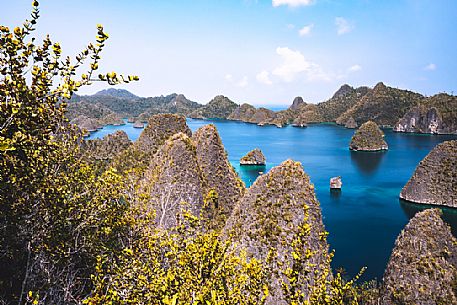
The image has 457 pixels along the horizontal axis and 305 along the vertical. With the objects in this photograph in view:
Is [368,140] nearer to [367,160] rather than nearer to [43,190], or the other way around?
[367,160]

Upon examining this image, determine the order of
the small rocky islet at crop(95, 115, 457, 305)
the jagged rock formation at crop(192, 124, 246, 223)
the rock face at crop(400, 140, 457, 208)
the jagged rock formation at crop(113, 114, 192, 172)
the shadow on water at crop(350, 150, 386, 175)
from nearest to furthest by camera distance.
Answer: the small rocky islet at crop(95, 115, 457, 305)
the jagged rock formation at crop(192, 124, 246, 223)
the jagged rock formation at crop(113, 114, 192, 172)
the rock face at crop(400, 140, 457, 208)
the shadow on water at crop(350, 150, 386, 175)

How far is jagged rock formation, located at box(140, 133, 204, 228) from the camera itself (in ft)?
69.6

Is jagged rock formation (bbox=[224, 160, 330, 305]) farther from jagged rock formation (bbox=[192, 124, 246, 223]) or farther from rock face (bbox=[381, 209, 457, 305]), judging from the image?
rock face (bbox=[381, 209, 457, 305])

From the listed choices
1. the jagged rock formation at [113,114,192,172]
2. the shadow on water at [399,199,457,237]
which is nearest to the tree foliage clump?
the jagged rock formation at [113,114,192,172]

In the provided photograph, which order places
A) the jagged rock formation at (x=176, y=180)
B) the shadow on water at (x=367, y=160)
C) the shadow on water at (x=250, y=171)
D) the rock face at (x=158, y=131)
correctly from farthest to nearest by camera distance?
the shadow on water at (x=367, y=160) < the shadow on water at (x=250, y=171) < the rock face at (x=158, y=131) < the jagged rock formation at (x=176, y=180)

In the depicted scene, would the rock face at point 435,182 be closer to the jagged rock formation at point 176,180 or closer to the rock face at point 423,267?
the rock face at point 423,267

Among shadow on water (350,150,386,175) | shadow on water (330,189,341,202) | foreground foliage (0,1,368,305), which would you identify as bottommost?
shadow on water (330,189,341,202)

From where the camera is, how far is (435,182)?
245 feet

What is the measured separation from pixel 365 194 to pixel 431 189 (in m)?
14.0

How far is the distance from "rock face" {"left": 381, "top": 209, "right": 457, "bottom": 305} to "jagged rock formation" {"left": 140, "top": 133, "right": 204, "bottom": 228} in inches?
571

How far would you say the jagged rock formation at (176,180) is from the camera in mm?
21219

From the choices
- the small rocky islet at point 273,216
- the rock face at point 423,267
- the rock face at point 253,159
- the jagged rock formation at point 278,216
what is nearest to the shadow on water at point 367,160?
the rock face at point 253,159

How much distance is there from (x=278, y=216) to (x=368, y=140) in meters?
134

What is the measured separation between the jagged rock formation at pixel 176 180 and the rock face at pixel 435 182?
6666 cm
